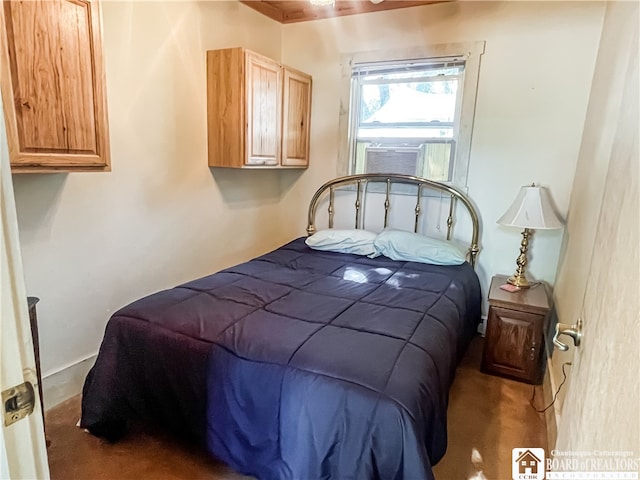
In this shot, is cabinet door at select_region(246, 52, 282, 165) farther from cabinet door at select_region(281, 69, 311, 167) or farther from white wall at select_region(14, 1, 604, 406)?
white wall at select_region(14, 1, 604, 406)

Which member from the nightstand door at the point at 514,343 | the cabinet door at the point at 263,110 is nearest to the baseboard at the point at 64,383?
the cabinet door at the point at 263,110

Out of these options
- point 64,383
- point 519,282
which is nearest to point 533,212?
point 519,282

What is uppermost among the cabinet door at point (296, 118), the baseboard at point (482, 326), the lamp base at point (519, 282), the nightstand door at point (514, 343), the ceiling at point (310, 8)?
the ceiling at point (310, 8)

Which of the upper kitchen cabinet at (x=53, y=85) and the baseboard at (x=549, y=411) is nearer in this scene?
the upper kitchen cabinet at (x=53, y=85)

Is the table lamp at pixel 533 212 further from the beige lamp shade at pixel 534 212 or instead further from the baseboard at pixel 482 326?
the baseboard at pixel 482 326

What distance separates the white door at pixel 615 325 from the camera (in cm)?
63

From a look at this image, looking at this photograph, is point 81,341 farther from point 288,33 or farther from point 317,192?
point 288,33

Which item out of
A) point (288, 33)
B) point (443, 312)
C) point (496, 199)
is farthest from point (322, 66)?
point (443, 312)

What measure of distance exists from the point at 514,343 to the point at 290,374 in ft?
5.72

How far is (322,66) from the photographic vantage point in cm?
360

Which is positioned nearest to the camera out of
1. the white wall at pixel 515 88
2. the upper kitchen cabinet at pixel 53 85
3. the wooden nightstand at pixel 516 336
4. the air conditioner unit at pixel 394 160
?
the upper kitchen cabinet at pixel 53 85

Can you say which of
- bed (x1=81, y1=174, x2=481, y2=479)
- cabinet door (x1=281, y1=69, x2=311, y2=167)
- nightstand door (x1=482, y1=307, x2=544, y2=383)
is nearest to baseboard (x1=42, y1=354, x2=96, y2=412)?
bed (x1=81, y1=174, x2=481, y2=479)

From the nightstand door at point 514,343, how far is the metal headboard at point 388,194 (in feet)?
2.36

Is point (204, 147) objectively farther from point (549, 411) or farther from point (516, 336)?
point (549, 411)
